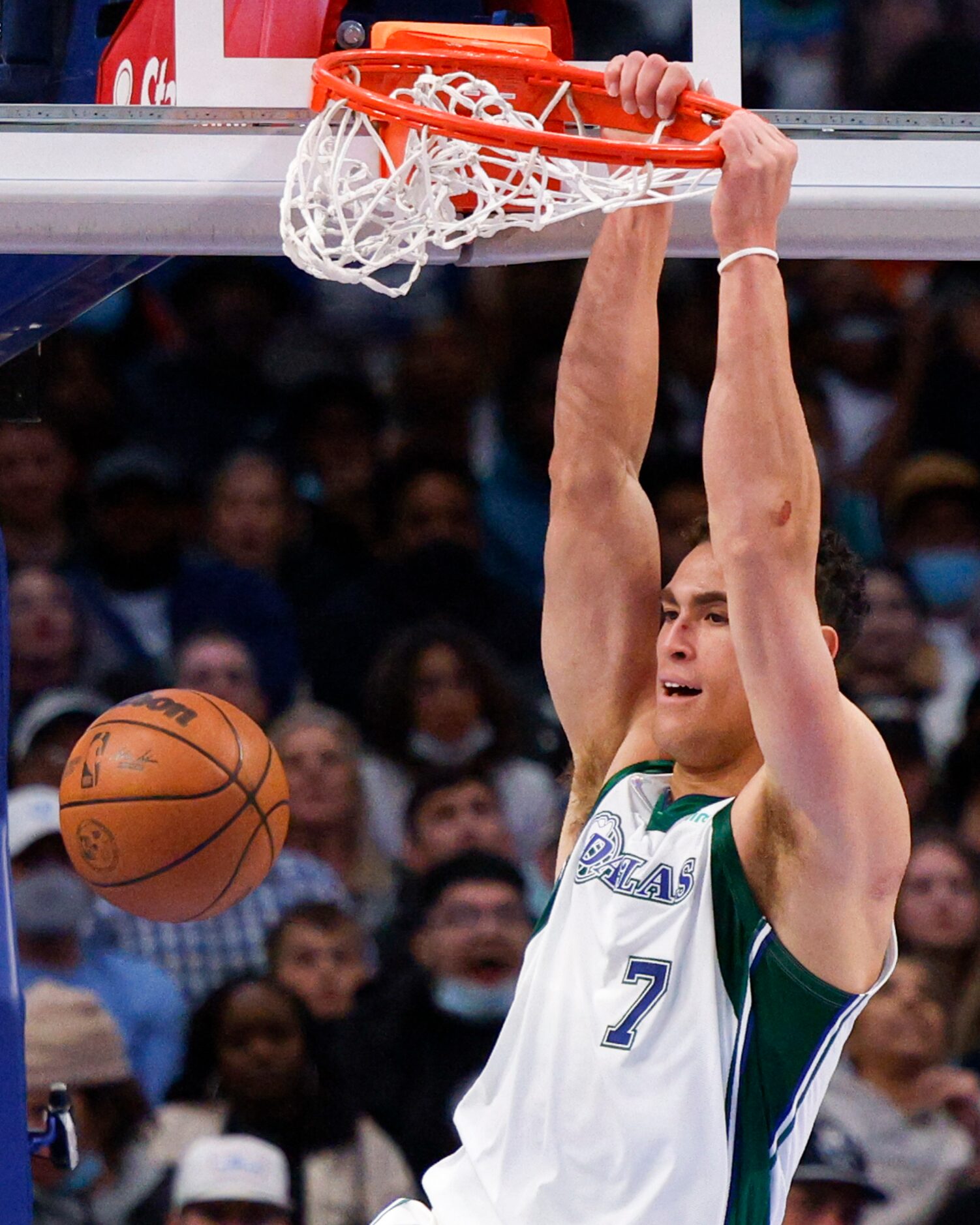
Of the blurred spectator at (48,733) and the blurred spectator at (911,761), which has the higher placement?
the blurred spectator at (48,733)

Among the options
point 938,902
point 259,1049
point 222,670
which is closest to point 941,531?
point 938,902

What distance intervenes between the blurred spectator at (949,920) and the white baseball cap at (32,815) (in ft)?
6.57

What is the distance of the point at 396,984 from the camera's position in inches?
154

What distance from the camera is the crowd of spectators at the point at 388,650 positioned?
3.76m

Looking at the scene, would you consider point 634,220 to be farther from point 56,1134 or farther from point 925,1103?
point 925,1103

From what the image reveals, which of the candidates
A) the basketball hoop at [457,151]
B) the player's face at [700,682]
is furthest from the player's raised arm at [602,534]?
the basketball hoop at [457,151]

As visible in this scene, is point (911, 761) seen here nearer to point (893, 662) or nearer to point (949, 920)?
point (893, 662)

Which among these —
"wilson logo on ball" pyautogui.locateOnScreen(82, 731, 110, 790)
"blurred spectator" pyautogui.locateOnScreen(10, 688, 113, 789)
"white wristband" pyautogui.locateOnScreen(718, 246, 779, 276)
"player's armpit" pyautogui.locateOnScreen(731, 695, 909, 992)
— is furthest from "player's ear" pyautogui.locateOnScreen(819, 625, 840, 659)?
"blurred spectator" pyautogui.locateOnScreen(10, 688, 113, 789)

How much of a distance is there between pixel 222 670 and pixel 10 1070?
5.37ft

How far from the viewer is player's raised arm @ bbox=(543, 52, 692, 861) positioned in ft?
8.36

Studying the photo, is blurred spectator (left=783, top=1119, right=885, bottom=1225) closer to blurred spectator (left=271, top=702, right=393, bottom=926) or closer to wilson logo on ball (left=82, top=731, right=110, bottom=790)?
blurred spectator (left=271, top=702, right=393, bottom=926)

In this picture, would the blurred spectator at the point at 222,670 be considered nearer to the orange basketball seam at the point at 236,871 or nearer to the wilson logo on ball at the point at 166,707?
the wilson logo on ball at the point at 166,707

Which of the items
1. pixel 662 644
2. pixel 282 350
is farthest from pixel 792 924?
pixel 282 350

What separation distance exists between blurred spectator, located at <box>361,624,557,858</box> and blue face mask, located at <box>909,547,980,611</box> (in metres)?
1.15
